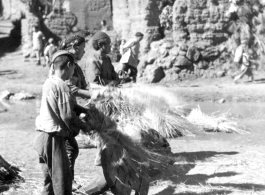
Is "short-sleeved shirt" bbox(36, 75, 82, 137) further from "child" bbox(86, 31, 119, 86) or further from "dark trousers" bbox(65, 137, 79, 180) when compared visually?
"child" bbox(86, 31, 119, 86)

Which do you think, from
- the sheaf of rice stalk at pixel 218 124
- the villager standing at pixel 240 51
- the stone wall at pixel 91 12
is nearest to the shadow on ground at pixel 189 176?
the sheaf of rice stalk at pixel 218 124

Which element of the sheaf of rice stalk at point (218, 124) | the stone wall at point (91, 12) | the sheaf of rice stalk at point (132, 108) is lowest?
Result: the sheaf of rice stalk at point (218, 124)

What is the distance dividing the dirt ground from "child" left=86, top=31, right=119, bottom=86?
120 centimetres

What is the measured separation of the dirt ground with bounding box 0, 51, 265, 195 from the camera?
5.24 meters

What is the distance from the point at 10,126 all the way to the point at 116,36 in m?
8.19

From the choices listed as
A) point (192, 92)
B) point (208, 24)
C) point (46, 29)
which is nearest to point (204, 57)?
Result: point (208, 24)

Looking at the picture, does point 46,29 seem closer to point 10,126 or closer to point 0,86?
point 0,86

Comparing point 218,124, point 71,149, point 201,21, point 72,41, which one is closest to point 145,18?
point 201,21

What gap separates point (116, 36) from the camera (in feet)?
54.4

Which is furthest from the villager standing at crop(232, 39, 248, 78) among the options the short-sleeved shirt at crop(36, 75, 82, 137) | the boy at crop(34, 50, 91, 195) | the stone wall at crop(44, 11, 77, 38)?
the short-sleeved shirt at crop(36, 75, 82, 137)

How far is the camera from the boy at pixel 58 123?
395cm

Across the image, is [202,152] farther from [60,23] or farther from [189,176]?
[60,23]

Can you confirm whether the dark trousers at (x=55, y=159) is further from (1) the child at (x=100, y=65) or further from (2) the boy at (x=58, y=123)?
(1) the child at (x=100, y=65)

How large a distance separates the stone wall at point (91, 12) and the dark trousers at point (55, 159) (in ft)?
51.4
